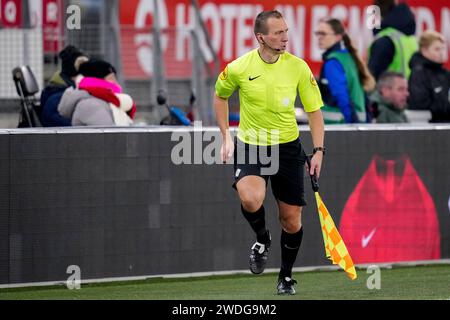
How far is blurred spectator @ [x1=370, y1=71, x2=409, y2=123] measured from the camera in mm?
16391

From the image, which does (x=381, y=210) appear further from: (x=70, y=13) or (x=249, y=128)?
(x=70, y=13)

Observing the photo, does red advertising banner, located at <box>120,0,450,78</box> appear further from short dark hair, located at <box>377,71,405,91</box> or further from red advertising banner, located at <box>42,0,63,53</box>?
short dark hair, located at <box>377,71,405,91</box>

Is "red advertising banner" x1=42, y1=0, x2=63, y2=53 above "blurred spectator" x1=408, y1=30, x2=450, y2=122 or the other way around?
above

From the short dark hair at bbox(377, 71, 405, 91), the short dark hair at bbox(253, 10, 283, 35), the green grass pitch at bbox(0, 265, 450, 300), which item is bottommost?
the green grass pitch at bbox(0, 265, 450, 300)

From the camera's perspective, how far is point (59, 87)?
15.4 m

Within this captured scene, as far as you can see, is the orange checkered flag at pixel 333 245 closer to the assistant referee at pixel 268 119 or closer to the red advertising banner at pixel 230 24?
the assistant referee at pixel 268 119

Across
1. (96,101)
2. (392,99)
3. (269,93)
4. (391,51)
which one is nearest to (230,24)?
(391,51)

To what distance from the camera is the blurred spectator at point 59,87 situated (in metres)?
15.0

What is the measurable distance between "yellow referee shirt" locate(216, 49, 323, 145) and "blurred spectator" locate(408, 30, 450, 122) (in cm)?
540

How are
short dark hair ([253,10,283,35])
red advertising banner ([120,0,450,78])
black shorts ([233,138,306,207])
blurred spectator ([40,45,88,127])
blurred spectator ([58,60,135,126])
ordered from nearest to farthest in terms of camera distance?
short dark hair ([253,10,283,35]), black shorts ([233,138,306,207]), blurred spectator ([58,60,135,126]), blurred spectator ([40,45,88,127]), red advertising banner ([120,0,450,78])

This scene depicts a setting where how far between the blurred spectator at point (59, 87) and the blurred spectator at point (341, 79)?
96.9 inches

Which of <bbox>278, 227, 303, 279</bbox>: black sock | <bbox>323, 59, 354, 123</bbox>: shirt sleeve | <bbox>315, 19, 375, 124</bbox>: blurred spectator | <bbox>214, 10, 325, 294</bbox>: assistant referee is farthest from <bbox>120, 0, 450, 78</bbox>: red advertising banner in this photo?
<bbox>214, 10, 325, 294</bbox>: assistant referee

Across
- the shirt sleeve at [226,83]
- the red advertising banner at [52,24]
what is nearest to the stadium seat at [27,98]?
the red advertising banner at [52,24]
